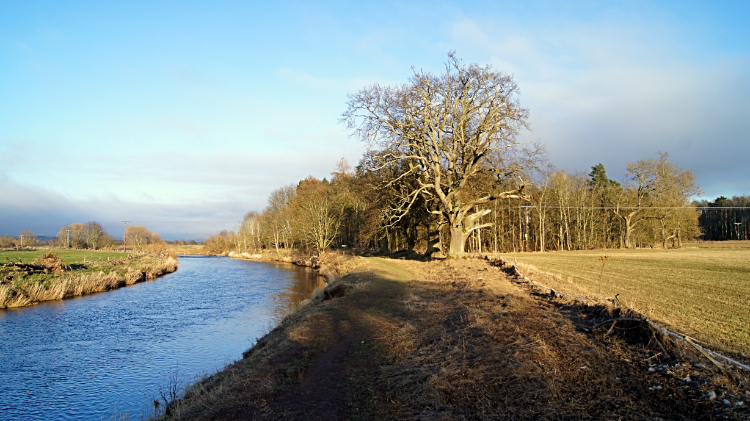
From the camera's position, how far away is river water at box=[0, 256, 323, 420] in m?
10.7

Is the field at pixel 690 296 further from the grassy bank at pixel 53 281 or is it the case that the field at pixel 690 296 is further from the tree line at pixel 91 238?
the tree line at pixel 91 238

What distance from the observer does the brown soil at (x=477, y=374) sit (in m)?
4.86

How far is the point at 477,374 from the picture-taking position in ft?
20.4

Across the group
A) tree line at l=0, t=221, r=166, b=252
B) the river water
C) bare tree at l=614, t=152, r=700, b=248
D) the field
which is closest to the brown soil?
the field

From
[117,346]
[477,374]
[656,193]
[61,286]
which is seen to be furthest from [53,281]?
[656,193]

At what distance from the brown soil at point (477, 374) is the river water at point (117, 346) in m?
3.71

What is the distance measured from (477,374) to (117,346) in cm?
1465

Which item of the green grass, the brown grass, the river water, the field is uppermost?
the green grass

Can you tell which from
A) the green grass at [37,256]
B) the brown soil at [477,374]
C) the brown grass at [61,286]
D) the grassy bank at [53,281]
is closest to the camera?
the brown soil at [477,374]

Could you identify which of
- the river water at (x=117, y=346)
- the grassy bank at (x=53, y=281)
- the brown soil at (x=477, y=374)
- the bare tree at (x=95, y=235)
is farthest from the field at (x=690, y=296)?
the bare tree at (x=95, y=235)

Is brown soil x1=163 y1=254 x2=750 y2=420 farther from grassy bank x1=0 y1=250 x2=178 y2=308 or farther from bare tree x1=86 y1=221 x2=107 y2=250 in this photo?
bare tree x1=86 y1=221 x2=107 y2=250

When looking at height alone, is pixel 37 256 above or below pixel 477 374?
above

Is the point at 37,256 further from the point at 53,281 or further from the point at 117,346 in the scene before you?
the point at 117,346

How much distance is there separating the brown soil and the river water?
12.2ft
